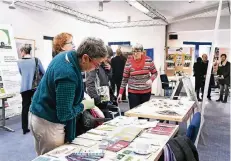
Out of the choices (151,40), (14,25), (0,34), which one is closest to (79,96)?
(0,34)

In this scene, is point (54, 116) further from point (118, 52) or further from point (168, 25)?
point (168, 25)

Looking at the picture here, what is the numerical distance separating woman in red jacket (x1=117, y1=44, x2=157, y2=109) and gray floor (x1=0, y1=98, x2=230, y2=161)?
1.11 meters

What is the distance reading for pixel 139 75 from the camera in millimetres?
3178

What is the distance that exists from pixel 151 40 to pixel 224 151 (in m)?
5.47

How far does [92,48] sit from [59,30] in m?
6.04

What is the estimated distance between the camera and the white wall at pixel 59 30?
581 cm

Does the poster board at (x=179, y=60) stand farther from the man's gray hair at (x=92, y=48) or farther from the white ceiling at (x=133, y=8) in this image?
the man's gray hair at (x=92, y=48)

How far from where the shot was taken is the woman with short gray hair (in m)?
1.37

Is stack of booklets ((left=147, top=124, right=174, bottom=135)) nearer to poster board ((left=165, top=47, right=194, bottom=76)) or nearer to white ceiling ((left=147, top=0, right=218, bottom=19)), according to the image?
white ceiling ((left=147, top=0, right=218, bottom=19))

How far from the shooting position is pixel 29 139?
3.79 meters

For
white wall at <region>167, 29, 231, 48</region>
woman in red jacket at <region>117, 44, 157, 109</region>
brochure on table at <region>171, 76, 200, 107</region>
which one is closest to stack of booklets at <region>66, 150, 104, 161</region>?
woman in red jacket at <region>117, 44, 157, 109</region>

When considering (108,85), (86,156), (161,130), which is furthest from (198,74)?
(86,156)

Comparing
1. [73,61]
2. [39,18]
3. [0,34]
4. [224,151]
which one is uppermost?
[39,18]

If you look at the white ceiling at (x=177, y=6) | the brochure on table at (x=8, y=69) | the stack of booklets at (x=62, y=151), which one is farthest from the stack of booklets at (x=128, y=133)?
the white ceiling at (x=177, y=6)
